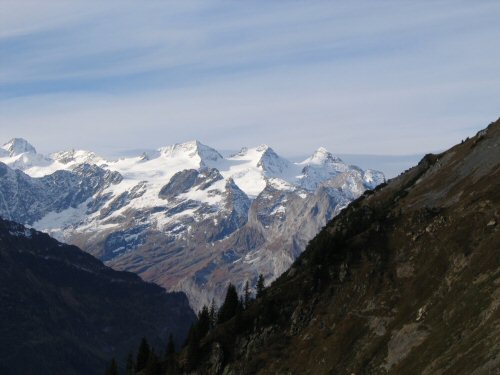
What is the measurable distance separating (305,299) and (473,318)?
58589 millimetres

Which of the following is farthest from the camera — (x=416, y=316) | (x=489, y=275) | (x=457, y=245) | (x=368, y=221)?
(x=368, y=221)

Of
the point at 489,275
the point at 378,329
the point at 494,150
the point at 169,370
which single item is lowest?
the point at 169,370

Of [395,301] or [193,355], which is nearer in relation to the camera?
[395,301]

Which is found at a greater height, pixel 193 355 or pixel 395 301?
pixel 395 301

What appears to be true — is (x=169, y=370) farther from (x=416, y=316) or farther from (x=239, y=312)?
(x=416, y=316)

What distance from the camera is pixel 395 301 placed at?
16000 centimetres

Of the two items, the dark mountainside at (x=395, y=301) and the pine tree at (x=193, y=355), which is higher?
the dark mountainside at (x=395, y=301)

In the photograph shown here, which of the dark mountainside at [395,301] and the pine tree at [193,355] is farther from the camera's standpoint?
the pine tree at [193,355]

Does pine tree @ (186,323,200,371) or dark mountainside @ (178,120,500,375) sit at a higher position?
dark mountainside @ (178,120,500,375)

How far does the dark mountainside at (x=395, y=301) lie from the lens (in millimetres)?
132125

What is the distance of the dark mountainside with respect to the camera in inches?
5202

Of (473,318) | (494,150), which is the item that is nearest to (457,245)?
(473,318)

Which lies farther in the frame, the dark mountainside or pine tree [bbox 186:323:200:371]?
pine tree [bbox 186:323:200:371]

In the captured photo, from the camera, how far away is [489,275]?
138m
